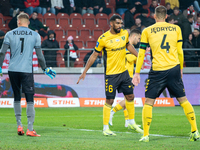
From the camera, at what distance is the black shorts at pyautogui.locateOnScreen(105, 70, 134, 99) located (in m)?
6.81

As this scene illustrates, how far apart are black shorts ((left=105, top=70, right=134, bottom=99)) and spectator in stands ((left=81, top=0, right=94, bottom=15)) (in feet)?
44.6

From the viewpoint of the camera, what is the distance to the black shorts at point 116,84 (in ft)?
22.4

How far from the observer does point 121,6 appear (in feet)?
67.2

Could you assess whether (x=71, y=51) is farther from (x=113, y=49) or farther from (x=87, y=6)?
(x=113, y=49)

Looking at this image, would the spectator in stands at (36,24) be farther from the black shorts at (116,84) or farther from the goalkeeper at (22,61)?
the black shorts at (116,84)

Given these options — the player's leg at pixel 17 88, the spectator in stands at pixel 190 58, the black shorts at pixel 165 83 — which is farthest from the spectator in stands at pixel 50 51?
the black shorts at pixel 165 83

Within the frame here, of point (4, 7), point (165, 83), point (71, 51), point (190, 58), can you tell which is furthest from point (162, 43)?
point (4, 7)

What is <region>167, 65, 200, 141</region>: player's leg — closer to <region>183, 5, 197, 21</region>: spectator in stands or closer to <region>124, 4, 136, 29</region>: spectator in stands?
<region>124, 4, 136, 29</region>: spectator in stands

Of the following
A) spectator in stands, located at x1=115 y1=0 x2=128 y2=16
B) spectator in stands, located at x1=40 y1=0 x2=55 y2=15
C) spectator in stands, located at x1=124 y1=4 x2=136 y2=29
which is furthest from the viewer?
spectator in stands, located at x1=115 y1=0 x2=128 y2=16

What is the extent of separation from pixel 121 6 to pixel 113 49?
14.2 m

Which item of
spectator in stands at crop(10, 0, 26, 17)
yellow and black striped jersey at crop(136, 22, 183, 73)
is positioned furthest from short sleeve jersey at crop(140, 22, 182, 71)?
spectator in stands at crop(10, 0, 26, 17)

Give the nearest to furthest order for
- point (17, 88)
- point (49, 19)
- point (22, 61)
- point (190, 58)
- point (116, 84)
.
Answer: point (22, 61)
point (17, 88)
point (116, 84)
point (190, 58)
point (49, 19)

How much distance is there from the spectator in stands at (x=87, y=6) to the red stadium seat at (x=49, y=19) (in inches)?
71.4

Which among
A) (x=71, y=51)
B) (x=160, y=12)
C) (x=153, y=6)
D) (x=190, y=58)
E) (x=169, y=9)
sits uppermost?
(x=153, y=6)
